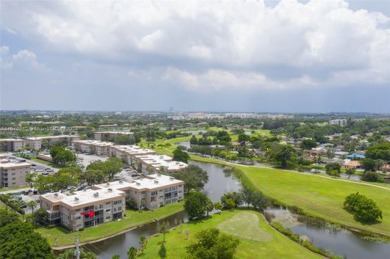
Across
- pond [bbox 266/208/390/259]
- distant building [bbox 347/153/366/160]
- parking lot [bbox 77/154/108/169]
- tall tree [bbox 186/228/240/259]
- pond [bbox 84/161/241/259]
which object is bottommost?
pond [bbox 84/161/241/259]

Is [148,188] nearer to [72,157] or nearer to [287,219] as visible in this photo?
[287,219]

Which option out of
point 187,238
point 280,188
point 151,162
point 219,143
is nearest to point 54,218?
point 187,238

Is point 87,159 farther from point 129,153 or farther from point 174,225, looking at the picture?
point 174,225

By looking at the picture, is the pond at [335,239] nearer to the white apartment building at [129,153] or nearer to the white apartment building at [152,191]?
the white apartment building at [152,191]

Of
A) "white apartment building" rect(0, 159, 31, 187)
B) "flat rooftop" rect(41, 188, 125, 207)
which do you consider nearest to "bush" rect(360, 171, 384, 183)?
"flat rooftop" rect(41, 188, 125, 207)

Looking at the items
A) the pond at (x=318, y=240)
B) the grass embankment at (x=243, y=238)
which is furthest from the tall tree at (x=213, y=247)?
the pond at (x=318, y=240)

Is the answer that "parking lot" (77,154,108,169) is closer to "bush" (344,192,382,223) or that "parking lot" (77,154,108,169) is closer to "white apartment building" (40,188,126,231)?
"white apartment building" (40,188,126,231)

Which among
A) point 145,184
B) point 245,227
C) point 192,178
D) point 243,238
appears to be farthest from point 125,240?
point 192,178
